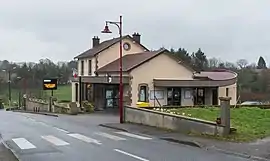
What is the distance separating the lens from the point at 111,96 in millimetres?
50812

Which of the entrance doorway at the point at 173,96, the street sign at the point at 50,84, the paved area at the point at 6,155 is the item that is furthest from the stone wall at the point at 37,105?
the paved area at the point at 6,155

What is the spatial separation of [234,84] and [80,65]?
62.2 feet

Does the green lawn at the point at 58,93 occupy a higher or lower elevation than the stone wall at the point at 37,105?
higher

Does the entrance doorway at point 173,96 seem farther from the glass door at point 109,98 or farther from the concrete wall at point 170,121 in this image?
the concrete wall at point 170,121

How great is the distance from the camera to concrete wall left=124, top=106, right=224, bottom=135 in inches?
720

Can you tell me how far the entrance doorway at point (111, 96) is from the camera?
50.7 m

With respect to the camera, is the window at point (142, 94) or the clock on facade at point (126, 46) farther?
the clock on facade at point (126, 46)

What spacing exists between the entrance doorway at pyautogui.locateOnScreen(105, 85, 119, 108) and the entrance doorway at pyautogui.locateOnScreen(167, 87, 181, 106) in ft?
22.7

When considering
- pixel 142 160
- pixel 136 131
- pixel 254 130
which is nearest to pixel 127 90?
pixel 136 131

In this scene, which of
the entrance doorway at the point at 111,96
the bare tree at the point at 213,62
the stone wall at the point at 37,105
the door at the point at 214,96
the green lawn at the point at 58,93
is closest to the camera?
the door at the point at 214,96

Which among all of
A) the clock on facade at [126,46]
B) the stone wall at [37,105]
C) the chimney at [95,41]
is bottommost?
the stone wall at [37,105]

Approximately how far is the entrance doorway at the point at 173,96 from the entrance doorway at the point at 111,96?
6.93 m

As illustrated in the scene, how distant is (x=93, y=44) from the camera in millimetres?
58750

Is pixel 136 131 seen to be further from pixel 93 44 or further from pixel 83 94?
pixel 93 44
